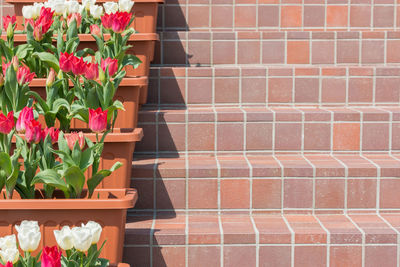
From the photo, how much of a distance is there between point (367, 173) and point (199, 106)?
91cm

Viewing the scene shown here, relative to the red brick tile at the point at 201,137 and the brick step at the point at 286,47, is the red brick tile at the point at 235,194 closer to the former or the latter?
the red brick tile at the point at 201,137

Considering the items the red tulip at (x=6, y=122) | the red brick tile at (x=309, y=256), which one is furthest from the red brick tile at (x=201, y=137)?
the red tulip at (x=6, y=122)

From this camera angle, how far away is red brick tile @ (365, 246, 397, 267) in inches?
95.2

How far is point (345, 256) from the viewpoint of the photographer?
7.97 ft

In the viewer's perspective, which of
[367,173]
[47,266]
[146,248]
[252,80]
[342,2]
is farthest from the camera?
[342,2]

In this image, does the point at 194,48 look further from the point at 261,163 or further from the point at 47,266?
the point at 47,266

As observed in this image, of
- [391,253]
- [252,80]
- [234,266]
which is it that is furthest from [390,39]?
[234,266]

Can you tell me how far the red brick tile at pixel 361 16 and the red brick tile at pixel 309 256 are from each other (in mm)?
1906

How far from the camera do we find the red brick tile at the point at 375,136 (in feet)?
9.75

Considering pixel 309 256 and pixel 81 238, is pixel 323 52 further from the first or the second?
pixel 81 238

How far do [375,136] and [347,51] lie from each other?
0.69 metres

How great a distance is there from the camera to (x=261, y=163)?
278cm

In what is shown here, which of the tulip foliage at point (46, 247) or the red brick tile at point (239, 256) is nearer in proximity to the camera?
the tulip foliage at point (46, 247)

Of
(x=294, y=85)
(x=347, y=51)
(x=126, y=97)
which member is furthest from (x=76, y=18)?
(x=347, y=51)
